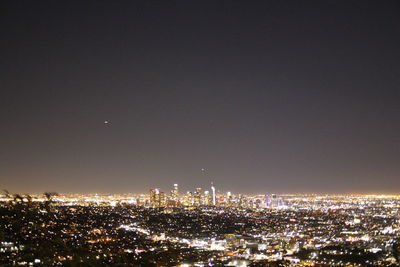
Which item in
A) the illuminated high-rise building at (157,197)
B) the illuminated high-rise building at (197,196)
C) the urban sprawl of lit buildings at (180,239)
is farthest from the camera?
the illuminated high-rise building at (197,196)

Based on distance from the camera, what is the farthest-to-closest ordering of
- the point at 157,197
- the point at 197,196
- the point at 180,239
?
the point at 197,196 < the point at 157,197 < the point at 180,239

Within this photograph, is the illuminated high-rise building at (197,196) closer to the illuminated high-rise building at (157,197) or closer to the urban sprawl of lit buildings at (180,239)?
the illuminated high-rise building at (157,197)

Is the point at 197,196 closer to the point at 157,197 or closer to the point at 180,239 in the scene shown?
the point at 157,197

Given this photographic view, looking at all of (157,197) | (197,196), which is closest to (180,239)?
(157,197)

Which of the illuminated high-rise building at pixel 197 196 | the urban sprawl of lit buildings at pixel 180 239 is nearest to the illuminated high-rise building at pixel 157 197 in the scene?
the illuminated high-rise building at pixel 197 196

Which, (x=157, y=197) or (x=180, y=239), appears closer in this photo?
(x=180, y=239)

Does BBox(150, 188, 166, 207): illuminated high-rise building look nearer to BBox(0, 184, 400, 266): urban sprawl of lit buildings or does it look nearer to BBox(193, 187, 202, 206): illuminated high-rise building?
BBox(193, 187, 202, 206): illuminated high-rise building

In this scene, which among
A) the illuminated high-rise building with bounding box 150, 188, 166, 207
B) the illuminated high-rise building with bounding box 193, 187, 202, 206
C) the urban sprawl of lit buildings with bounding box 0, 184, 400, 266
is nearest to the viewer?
the urban sprawl of lit buildings with bounding box 0, 184, 400, 266

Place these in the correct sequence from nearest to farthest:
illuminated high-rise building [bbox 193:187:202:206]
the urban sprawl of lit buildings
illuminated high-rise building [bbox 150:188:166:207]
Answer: the urban sprawl of lit buildings → illuminated high-rise building [bbox 150:188:166:207] → illuminated high-rise building [bbox 193:187:202:206]

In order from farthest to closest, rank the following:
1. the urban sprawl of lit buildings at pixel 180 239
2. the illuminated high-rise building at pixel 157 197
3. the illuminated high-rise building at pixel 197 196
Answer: the illuminated high-rise building at pixel 197 196 → the illuminated high-rise building at pixel 157 197 → the urban sprawl of lit buildings at pixel 180 239

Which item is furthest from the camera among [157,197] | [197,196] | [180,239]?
[197,196]

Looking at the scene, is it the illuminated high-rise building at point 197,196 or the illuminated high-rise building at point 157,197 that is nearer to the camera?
the illuminated high-rise building at point 157,197

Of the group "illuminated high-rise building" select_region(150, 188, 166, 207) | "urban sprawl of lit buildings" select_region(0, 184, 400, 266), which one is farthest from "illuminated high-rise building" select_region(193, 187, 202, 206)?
"urban sprawl of lit buildings" select_region(0, 184, 400, 266)
